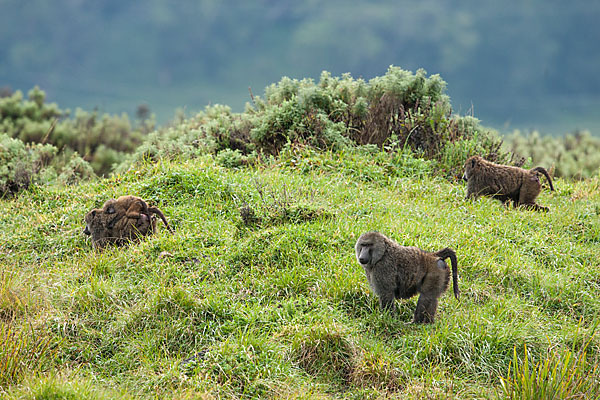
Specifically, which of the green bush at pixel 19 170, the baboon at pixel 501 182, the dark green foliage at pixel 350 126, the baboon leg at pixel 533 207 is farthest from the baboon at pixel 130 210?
the baboon leg at pixel 533 207

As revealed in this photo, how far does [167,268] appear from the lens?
594cm

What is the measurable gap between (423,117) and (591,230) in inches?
168

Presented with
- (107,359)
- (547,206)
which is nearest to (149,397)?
(107,359)

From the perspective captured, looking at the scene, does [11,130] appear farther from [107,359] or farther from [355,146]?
[107,359]

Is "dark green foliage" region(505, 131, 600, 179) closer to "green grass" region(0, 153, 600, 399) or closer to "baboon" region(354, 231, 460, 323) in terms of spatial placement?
"green grass" region(0, 153, 600, 399)

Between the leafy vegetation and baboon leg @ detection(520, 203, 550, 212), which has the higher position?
baboon leg @ detection(520, 203, 550, 212)

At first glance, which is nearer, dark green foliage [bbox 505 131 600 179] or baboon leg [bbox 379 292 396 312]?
baboon leg [bbox 379 292 396 312]

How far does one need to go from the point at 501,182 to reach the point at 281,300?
15.8 ft

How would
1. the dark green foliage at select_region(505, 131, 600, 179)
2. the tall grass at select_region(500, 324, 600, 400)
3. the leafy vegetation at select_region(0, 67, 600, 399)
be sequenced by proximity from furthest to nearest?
the dark green foliage at select_region(505, 131, 600, 179) → the leafy vegetation at select_region(0, 67, 600, 399) → the tall grass at select_region(500, 324, 600, 400)

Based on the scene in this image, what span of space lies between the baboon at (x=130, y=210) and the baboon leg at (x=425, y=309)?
335 centimetres

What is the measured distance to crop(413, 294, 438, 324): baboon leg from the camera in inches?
Result: 193

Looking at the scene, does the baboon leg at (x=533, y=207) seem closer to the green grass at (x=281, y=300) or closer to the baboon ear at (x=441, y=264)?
the green grass at (x=281, y=300)

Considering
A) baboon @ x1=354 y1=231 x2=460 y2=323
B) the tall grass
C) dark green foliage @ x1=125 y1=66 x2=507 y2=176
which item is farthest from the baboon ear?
dark green foliage @ x1=125 y1=66 x2=507 y2=176

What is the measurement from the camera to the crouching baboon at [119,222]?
6.71 metres
